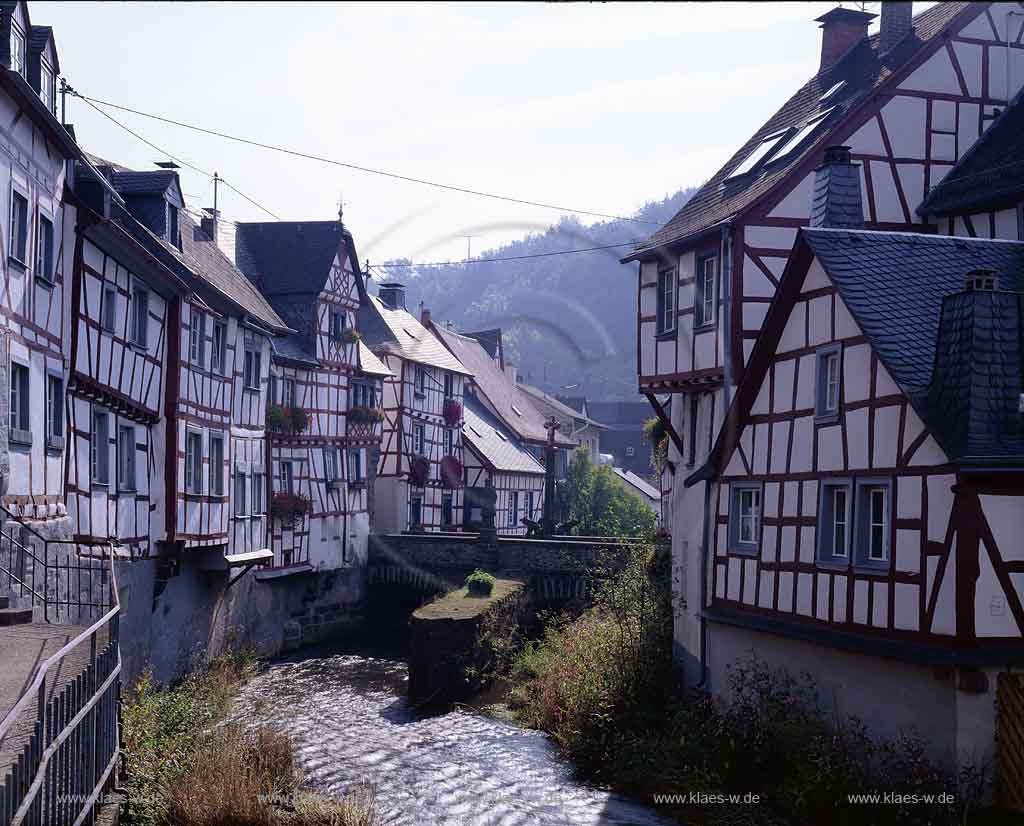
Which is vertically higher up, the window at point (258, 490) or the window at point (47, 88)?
the window at point (47, 88)

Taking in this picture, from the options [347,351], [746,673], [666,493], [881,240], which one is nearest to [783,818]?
[746,673]

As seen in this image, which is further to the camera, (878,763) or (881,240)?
(881,240)

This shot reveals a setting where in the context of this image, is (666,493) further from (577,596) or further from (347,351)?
(347,351)

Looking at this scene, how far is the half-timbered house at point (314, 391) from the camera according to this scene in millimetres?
32719

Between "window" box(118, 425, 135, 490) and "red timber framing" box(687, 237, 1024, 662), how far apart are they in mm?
9224

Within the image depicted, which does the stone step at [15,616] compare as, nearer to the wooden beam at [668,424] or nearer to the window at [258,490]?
the wooden beam at [668,424]

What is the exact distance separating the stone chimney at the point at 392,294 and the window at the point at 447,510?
861cm

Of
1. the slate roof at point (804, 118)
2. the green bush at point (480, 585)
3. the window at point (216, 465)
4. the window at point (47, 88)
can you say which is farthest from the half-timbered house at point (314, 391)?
the window at point (47, 88)

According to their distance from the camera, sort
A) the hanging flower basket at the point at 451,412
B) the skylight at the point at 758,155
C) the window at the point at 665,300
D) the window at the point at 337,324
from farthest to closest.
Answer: the hanging flower basket at the point at 451,412
the window at the point at 337,324
the skylight at the point at 758,155
the window at the point at 665,300

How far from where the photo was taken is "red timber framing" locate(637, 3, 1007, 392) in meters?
19.7

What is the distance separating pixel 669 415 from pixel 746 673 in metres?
5.85

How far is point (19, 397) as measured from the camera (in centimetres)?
1595

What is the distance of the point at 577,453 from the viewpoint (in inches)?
2295

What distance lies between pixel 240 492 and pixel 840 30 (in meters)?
15.8
